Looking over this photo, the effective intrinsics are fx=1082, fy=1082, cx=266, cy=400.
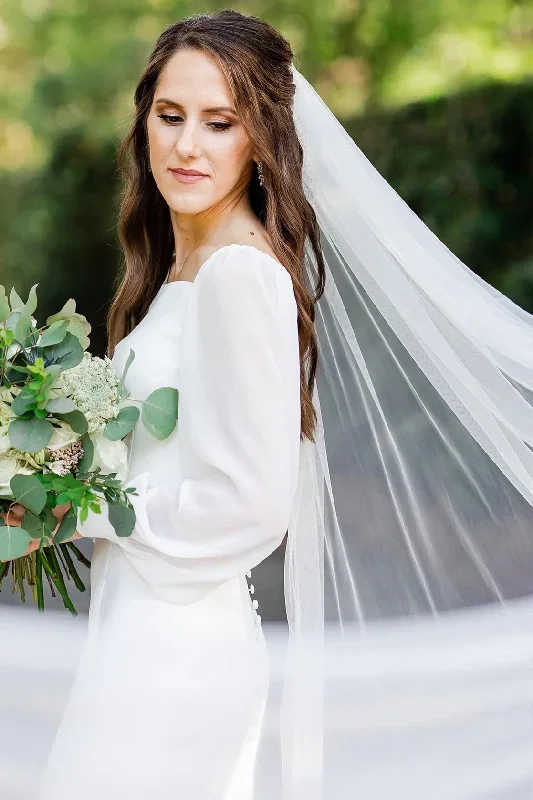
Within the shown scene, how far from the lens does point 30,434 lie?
5.15 ft

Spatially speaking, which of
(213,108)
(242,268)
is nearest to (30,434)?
(242,268)

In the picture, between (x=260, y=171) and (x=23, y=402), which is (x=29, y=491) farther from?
(x=260, y=171)

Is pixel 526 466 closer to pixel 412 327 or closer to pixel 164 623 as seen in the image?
pixel 412 327

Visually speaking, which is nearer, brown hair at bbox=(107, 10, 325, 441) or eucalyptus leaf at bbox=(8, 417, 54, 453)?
eucalyptus leaf at bbox=(8, 417, 54, 453)

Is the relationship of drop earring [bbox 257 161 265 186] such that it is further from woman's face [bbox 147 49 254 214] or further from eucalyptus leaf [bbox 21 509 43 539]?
eucalyptus leaf [bbox 21 509 43 539]

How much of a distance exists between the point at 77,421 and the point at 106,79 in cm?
959

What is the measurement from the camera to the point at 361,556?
1.86 m

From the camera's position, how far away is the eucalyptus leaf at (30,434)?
156 centimetres

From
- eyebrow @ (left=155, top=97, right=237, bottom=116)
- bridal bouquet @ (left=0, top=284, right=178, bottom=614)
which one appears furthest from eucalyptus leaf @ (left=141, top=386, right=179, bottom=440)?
eyebrow @ (left=155, top=97, right=237, bottom=116)

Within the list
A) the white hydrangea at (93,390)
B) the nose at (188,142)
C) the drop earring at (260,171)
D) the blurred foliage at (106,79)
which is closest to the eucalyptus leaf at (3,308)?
the white hydrangea at (93,390)

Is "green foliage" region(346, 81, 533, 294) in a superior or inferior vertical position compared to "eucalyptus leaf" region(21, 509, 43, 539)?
superior

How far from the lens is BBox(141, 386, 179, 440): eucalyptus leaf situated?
169cm

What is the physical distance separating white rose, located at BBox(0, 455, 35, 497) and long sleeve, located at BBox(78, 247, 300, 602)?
14 centimetres

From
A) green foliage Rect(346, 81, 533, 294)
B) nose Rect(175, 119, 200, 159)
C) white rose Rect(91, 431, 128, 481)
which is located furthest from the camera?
green foliage Rect(346, 81, 533, 294)
